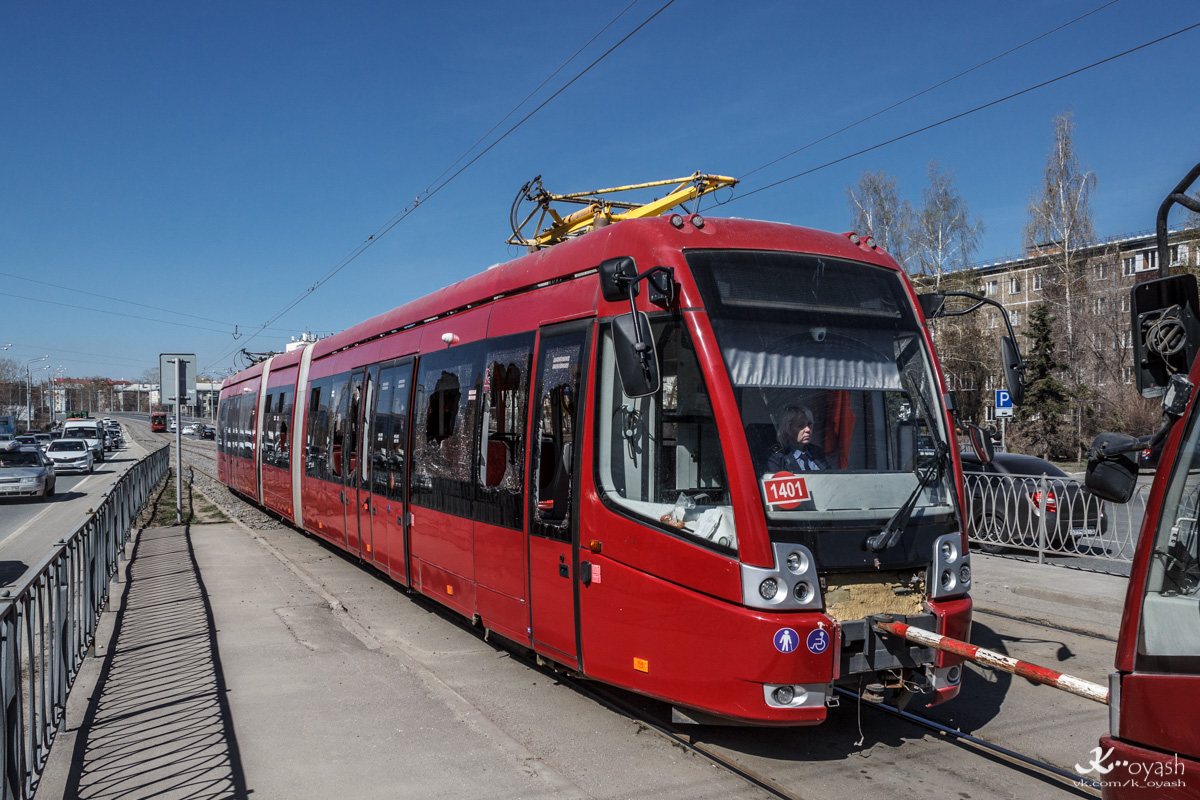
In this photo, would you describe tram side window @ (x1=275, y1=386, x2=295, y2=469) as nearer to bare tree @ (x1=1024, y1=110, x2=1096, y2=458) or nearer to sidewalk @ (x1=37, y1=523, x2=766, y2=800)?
sidewalk @ (x1=37, y1=523, x2=766, y2=800)

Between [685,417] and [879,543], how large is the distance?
1289 mm

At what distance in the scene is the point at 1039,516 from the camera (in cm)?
1306

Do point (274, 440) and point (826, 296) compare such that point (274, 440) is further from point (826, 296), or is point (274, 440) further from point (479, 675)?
point (826, 296)

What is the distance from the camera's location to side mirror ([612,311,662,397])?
4.95 m

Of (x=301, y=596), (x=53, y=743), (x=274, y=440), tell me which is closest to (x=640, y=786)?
(x=53, y=743)

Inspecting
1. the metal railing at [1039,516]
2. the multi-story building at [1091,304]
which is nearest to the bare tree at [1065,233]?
the multi-story building at [1091,304]

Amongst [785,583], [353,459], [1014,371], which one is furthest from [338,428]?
[1014,371]

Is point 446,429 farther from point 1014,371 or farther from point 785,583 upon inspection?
point 1014,371

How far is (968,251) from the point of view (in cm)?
4512

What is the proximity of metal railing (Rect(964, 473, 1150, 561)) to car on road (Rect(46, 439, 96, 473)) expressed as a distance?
35.3 metres

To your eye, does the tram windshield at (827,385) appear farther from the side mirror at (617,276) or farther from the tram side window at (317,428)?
the tram side window at (317,428)

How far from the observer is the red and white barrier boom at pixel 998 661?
3.55m

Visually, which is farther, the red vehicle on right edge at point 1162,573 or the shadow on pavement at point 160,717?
the shadow on pavement at point 160,717

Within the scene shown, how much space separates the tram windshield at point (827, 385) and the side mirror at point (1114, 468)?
1888 millimetres
